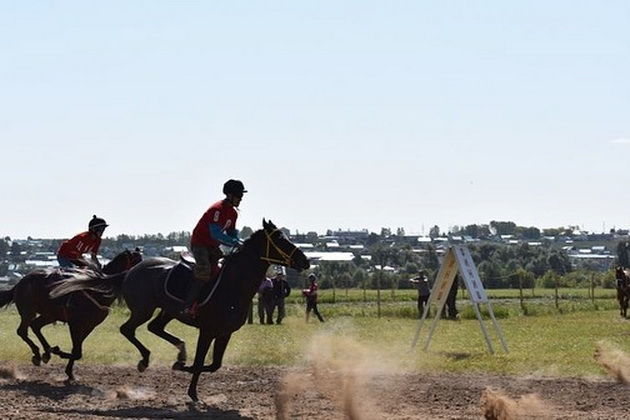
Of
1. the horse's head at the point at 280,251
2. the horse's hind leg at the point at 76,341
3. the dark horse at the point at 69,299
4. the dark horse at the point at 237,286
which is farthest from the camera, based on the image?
the dark horse at the point at 69,299

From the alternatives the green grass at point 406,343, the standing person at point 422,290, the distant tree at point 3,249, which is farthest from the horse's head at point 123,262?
the distant tree at point 3,249

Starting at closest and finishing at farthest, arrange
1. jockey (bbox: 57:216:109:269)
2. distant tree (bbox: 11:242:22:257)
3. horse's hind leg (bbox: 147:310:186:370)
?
horse's hind leg (bbox: 147:310:186:370) < jockey (bbox: 57:216:109:269) < distant tree (bbox: 11:242:22:257)

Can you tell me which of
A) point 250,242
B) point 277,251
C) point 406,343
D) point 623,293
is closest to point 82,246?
point 250,242

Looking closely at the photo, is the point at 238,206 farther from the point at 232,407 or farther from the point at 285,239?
the point at 232,407

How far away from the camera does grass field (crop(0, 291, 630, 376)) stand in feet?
72.1

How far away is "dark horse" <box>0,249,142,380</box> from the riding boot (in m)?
2.50

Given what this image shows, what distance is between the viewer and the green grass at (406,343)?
864 inches

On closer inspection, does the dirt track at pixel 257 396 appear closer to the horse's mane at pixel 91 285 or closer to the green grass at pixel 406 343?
the horse's mane at pixel 91 285

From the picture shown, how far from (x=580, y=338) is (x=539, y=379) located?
1091 centimetres

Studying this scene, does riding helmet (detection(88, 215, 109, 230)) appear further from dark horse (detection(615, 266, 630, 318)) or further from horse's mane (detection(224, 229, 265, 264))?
dark horse (detection(615, 266, 630, 318))

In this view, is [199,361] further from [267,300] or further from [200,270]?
[267,300]

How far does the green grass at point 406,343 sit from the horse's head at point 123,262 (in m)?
3.05

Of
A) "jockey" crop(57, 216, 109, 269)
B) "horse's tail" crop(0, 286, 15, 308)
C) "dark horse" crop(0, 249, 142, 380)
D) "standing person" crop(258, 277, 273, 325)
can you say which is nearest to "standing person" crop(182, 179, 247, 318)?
"dark horse" crop(0, 249, 142, 380)

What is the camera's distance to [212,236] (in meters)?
16.2
